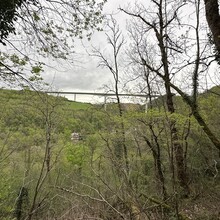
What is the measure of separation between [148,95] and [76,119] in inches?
300

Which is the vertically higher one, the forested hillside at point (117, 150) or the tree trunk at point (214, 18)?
the tree trunk at point (214, 18)

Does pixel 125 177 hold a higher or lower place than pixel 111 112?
lower

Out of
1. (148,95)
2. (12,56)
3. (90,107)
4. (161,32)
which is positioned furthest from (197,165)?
(12,56)

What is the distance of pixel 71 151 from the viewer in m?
23.5

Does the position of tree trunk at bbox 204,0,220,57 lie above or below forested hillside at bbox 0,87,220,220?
above

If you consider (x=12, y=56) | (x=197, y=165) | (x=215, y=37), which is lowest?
(x=197, y=165)

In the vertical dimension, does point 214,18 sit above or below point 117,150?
above

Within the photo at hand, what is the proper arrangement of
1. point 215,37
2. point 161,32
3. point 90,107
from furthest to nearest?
point 90,107, point 161,32, point 215,37

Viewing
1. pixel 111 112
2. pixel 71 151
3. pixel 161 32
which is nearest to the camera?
pixel 161 32

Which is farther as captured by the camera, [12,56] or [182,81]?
[182,81]

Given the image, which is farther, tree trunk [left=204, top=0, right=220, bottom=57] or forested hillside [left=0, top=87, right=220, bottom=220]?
forested hillside [left=0, top=87, right=220, bottom=220]

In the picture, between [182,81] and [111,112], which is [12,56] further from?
[111,112]

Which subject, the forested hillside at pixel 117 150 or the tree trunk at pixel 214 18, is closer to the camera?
the tree trunk at pixel 214 18

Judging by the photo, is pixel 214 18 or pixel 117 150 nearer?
pixel 214 18
